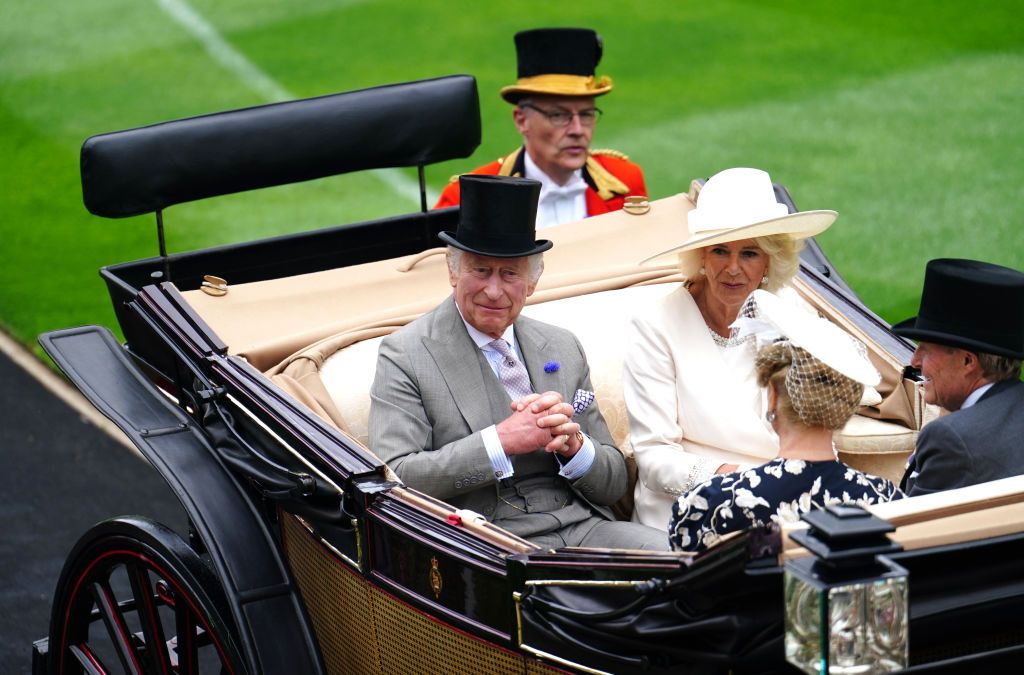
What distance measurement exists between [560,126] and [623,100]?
5.87 metres

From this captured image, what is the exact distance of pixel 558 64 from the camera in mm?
5090

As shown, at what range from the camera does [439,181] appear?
9.45 meters

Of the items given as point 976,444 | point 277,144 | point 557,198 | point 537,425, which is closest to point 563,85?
point 557,198

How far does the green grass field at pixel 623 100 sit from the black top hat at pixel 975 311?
3.99 meters

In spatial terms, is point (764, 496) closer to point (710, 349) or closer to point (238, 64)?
point (710, 349)

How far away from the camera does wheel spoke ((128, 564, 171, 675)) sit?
3236mm

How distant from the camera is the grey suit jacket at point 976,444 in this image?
2695 millimetres

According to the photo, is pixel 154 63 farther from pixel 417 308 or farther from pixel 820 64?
pixel 417 308

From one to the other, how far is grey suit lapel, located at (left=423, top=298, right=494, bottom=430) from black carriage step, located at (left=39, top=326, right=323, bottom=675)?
524mm

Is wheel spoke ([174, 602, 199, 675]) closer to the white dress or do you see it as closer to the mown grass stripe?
the white dress

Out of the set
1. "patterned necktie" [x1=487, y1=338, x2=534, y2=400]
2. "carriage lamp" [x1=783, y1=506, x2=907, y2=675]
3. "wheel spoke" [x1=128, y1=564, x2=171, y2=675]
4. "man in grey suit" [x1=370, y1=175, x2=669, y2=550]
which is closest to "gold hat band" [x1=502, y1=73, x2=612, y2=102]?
"man in grey suit" [x1=370, y1=175, x2=669, y2=550]

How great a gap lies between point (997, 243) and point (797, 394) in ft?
18.9

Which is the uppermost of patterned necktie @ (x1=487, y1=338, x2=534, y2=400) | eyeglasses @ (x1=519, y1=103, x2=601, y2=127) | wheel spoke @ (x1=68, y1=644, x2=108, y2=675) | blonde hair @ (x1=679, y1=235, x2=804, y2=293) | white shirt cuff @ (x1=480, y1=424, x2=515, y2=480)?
eyeglasses @ (x1=519, y1=103, x2=601, y2=127)

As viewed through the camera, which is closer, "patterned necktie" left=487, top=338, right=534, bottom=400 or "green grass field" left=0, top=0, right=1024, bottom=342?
"patterned necktie" left=487, top=338, right=534, bottom=400
